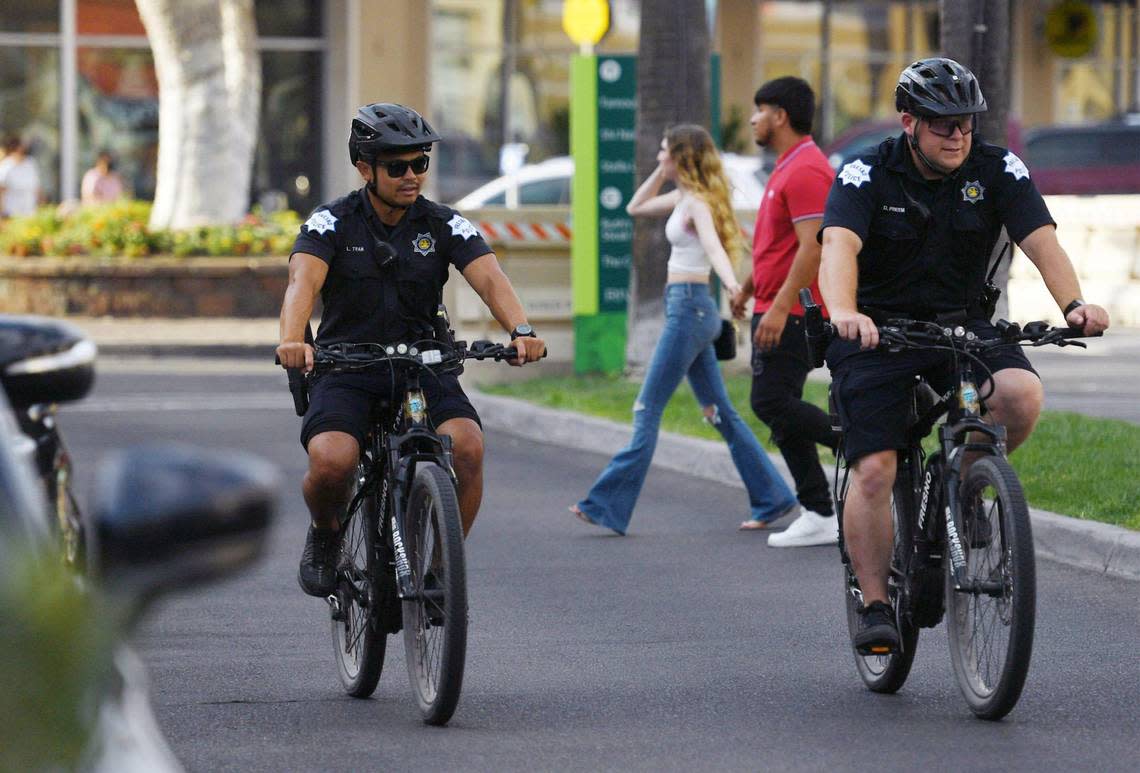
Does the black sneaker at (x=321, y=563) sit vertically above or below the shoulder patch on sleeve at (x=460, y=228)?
below

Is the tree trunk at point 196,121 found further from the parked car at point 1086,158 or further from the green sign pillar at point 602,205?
the parked car at point 1086,158

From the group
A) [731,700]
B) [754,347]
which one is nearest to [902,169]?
[731,700]

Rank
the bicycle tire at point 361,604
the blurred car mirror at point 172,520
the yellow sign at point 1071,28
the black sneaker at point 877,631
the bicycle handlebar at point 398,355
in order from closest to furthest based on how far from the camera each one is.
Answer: the blurred car mirror at point 172,520 < the black sneaker at point 877,631 < the bicycle handlebar at point 398,355 < the bicycle tire at point 361,604 < the yellow sign at point 1071,28

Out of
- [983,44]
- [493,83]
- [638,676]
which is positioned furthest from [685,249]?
[493,83]

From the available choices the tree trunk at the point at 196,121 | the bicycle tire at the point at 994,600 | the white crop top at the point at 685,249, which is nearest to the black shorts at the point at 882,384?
the bicycle tire at the point at 994,600

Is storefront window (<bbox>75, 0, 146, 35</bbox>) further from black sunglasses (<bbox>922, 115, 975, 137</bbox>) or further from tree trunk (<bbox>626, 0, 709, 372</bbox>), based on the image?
black sunglasses (<bbox>922, 115, 975, 137</bbox>)

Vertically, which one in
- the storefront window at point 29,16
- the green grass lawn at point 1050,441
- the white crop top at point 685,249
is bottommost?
the green grass lawn at point 1050,441

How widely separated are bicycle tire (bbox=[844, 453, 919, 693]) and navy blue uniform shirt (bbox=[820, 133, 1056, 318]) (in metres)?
0.50

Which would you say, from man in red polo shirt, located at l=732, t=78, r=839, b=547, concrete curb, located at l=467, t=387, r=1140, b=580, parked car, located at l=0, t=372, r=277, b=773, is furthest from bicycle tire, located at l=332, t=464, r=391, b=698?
parked car, located at l=0, t=372, r=277, b=773

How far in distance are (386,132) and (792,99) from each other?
3.05 meters

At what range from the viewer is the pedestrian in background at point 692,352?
382 inches

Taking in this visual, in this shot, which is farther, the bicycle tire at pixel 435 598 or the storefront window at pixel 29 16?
the storefront window at pixel 29 16

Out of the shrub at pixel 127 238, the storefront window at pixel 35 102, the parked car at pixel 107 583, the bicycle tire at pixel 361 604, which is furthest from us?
the storefront window at pixel 35 102

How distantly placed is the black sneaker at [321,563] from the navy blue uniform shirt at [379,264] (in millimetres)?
569
